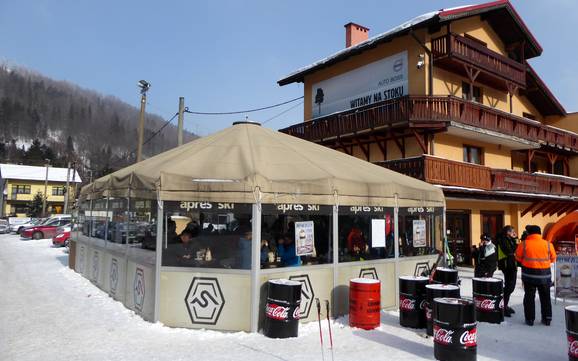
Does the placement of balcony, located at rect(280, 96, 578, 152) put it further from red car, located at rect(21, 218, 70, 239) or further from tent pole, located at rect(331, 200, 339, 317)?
red car, located at rect(21, 218, 70, 239)

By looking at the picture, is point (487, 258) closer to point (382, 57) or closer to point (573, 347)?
point (573, 347)

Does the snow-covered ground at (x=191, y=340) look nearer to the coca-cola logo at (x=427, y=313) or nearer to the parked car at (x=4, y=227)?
the coca-cola logo at (x=427, y=313)

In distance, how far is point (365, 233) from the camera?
10.1 m

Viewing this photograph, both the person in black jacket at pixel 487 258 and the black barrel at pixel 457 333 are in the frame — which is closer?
the black barrel at pixel 457 333

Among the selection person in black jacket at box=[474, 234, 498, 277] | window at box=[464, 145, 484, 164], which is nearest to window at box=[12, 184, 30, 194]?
window at box=[464, 145, 484, 164]

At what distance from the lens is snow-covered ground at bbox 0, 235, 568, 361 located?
6.67 meters

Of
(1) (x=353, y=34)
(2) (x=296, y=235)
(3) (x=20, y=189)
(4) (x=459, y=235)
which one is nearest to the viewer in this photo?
(2) (x=296, y=235)

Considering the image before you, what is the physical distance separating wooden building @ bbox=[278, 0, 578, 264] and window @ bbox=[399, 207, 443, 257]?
5.84m

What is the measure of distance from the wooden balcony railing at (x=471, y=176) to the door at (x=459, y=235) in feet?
5.79

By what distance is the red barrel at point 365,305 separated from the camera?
821 cm

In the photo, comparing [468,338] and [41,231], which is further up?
[41,231]

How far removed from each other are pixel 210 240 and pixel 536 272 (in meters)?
6.56

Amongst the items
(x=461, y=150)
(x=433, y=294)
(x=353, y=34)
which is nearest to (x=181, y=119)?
(x=353, y=34)

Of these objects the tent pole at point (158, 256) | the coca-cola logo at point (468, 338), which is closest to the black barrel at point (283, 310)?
the tent pole at point (158, 256)
